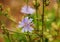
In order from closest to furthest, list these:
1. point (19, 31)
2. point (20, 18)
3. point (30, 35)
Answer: point (30, 35)
point (19, 31)
point (20, 18)

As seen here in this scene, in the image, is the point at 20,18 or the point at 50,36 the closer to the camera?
the point at 50,36

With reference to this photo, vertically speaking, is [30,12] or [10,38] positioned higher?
[30,12]

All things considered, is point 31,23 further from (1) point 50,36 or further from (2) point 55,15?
(2) point 55,15

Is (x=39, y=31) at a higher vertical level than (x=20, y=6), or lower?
lower

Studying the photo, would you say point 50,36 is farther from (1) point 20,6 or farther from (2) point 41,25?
(1) point 20,6

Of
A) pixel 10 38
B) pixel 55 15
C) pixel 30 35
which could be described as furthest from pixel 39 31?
pixel 55 15

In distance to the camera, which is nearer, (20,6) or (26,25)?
(26,25)

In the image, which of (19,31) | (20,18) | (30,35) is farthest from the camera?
(20,18)

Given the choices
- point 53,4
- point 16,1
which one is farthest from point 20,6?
point 53,4
